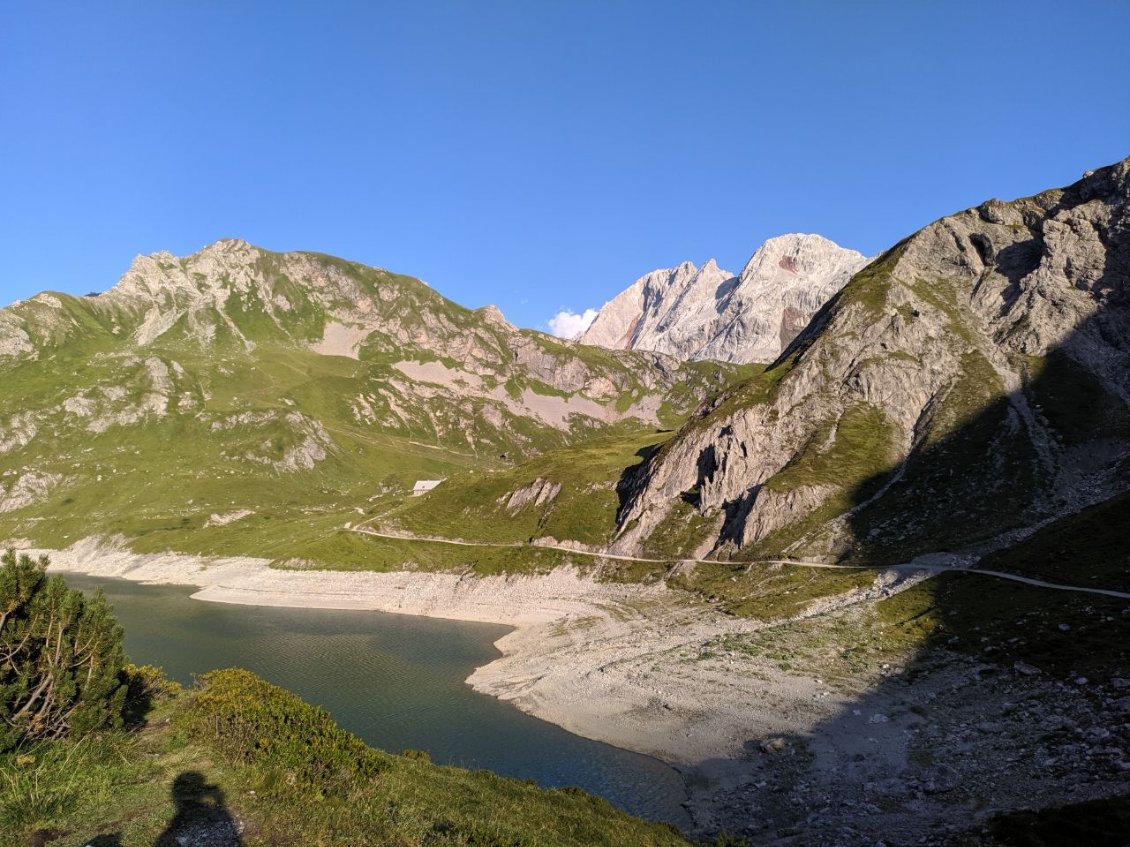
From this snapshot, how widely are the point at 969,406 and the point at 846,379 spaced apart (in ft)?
84.7

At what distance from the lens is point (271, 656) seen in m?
87.9

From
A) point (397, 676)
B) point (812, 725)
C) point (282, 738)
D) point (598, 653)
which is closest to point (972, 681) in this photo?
point (812, 725)

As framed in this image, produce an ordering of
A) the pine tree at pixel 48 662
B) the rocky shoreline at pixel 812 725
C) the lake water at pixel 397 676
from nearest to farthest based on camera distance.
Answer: the pine tree at pixel 48 662 → the rocky shoreline at pixel 812 725 → the lake water at pixel 397 676

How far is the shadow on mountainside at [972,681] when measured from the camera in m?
33.6

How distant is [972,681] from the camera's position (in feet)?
167

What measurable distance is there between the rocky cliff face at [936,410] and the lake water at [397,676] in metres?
52.8

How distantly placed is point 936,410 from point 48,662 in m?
140

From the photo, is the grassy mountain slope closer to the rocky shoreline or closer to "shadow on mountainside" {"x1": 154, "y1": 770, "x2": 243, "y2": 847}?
"shadow on mountainside" {"x1": 154, "y1": 770, "x2": 243, "y2": 847}

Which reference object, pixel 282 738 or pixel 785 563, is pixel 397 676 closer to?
pixel 282 738

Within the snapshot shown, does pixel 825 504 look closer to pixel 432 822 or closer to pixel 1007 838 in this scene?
pixel 1007 838

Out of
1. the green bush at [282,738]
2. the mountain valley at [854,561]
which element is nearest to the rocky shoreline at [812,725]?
the mountain valley at [854,561]

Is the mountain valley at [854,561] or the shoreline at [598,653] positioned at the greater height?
the mountain valley at [854,561]

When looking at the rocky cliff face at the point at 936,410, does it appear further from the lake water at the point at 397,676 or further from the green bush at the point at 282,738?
the green bush at the point at 282,738

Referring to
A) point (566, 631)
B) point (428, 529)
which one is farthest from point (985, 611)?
point (428, 529)
